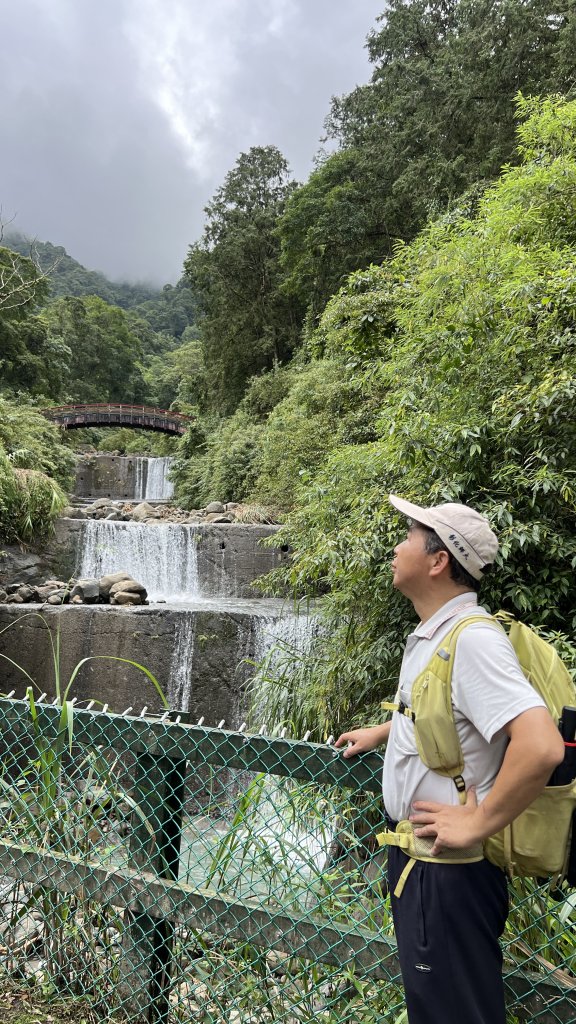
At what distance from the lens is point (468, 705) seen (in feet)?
3.49

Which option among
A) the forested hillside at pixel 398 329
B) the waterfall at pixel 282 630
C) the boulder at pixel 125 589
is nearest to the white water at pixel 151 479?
the forested hillside at pixel 398 329

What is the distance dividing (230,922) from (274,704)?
3136 millimetres

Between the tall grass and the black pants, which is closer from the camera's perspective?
the black pants

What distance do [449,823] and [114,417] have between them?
88.4 feet

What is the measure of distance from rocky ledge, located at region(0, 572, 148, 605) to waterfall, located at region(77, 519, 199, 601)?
1.90 metres

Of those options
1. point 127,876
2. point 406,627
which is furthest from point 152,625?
point 127,876

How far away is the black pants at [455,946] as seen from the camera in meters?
1.08

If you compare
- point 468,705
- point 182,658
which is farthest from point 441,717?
point 182,658

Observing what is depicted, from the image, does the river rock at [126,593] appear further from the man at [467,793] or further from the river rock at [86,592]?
the man at [467,793]

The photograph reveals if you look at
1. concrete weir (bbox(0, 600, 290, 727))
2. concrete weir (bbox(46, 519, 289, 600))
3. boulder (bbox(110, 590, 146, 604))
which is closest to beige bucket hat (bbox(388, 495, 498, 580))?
concrete weir (bbox(0, 600, 290, 727))

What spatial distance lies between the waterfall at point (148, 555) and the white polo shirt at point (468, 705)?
10.1 meters

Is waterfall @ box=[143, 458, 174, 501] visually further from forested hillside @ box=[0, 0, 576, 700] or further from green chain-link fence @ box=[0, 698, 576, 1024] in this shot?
green chain-link fence @ box=[0, 698, 576, 1024]

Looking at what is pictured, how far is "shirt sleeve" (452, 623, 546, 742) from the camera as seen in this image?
1.01 meters

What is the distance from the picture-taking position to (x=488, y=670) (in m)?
1.05
